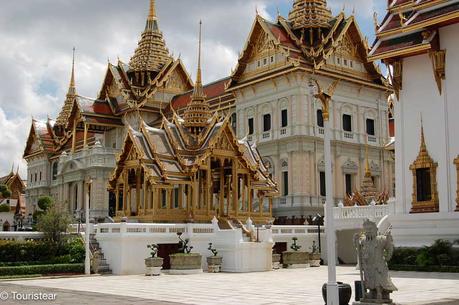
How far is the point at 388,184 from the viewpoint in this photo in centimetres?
4194

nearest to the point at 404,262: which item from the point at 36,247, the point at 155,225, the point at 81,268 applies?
the point at 155,225

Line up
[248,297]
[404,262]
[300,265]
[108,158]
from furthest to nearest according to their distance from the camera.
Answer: [108,158] → [300,265] → [404,262] → [248,297]

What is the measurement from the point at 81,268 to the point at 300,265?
334 inches

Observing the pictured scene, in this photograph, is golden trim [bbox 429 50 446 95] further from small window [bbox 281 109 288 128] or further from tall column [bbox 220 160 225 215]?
small window [bbox 281 109 288 128]

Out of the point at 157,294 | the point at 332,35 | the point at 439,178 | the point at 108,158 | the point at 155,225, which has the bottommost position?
the point at 157,294

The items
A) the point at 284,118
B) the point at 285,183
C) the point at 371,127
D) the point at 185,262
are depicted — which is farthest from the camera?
the point at 371,127

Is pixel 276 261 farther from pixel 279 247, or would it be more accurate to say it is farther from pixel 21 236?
pixel 21 236

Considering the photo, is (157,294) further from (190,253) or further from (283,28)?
(283,28)

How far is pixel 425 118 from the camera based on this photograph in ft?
74.0

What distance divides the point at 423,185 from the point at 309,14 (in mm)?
22463

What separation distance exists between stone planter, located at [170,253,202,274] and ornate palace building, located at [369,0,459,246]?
704cm

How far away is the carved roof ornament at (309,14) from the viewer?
41.9 meters

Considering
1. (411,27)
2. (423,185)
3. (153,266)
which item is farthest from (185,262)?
(411,27)

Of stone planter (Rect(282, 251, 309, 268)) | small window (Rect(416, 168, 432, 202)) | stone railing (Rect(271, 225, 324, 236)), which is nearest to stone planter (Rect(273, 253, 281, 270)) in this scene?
stone planter (Rect(282, 251, 309, 268))
